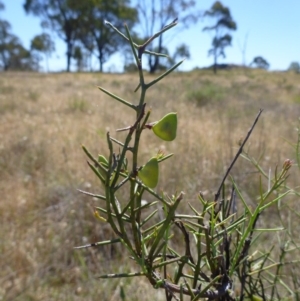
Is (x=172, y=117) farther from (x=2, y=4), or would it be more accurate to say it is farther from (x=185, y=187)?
(x=2, y=4)

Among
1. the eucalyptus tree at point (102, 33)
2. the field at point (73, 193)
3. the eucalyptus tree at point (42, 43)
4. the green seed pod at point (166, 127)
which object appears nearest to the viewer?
the green seed pod at point (166, 127)

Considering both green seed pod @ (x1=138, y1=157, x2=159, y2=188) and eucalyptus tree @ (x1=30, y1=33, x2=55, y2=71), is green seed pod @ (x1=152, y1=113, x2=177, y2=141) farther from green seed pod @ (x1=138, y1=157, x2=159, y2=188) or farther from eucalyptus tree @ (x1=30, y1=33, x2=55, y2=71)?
eucalyptus tree @ (x1=30, y1=33, x2=55, y2=71)

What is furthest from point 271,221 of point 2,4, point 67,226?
point 2,4

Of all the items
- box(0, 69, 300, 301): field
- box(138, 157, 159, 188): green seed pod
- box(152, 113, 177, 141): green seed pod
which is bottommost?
box(0, 69, 300, 301): field

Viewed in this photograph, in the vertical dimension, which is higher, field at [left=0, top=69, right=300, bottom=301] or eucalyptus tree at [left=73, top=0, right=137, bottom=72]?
eucalyptus tree at [left=73, top=0, right=137, bottom=72]

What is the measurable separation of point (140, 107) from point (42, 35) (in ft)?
89.9

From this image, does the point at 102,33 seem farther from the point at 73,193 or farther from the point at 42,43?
the point at 73,193

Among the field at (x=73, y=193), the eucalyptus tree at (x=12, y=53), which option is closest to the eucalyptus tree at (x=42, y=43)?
the eucalyptus tree at (x=12, y=53)

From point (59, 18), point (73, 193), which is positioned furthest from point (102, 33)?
point (73, 193)

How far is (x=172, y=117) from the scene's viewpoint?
215 mm

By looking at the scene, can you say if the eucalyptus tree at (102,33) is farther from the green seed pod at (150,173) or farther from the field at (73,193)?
the green seed pod at (150,173)

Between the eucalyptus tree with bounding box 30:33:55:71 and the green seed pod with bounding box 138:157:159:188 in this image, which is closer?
the green seed pod with bounding box 138:157:159:188

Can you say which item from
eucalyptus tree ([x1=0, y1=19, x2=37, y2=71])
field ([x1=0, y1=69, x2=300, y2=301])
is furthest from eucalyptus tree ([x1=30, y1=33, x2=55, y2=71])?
field ([x1=0, y1=69, x2=300, y2=301])

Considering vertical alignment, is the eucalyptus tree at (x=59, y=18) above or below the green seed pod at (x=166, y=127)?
above
